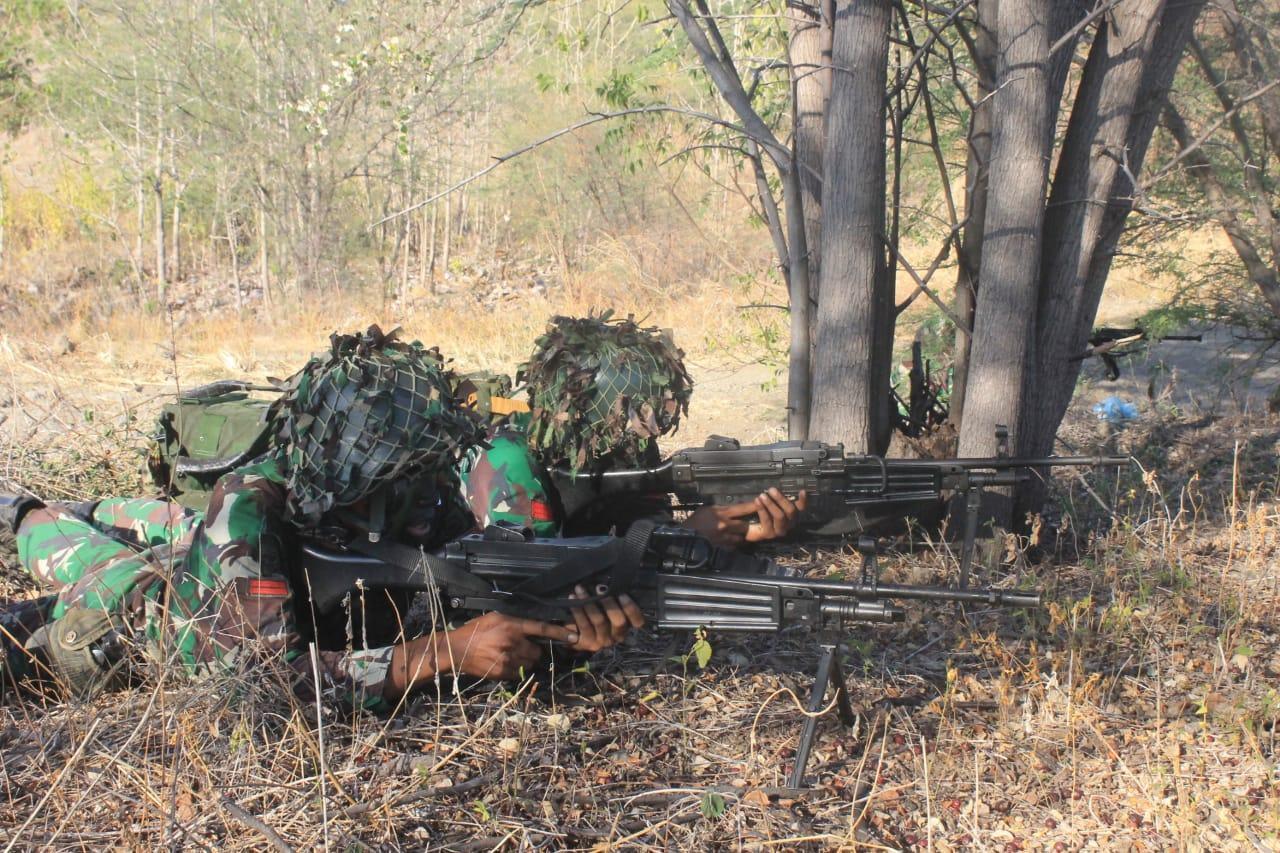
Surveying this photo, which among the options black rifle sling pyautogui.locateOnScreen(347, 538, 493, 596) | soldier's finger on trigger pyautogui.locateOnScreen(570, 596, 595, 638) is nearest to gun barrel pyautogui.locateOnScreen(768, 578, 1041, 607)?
soldier's finger on trigger pyautogui.locateOnScreen(570, 596, 595, 638)

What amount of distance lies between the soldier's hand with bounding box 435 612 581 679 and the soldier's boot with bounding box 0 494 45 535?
7.89 feet

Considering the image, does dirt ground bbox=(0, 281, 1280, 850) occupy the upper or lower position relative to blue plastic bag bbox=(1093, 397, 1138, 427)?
lower

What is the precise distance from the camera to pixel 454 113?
17.7 m

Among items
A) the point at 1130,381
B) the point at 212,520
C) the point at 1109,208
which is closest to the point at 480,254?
the point at 1130,381

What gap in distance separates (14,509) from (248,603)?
6.65 ft

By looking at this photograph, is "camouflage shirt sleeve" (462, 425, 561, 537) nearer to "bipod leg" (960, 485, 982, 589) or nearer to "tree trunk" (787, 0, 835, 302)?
"bipod leg" (960, 485, 982, 589)

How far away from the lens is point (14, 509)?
4.60 meters

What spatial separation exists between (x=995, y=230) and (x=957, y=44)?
3.81 m

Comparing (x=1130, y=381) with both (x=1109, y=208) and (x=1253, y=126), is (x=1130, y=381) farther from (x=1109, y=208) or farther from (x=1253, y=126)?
(x=1109, y=208)

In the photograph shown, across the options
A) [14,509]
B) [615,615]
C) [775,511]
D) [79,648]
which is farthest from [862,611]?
[14,509]

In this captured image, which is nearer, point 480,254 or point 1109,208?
point 1109,208

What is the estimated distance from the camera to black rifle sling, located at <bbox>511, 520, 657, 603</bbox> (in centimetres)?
329

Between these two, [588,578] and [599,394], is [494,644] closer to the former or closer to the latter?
[588,578]

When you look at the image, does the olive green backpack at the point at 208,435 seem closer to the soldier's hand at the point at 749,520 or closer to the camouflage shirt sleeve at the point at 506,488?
the camouflage shirt sleeve at the point at 506,488
